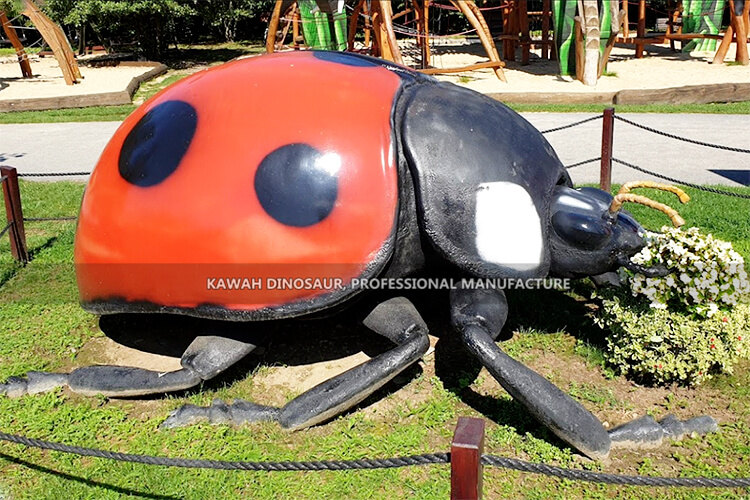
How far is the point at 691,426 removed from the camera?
10.2 ft

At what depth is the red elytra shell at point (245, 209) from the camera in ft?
9.14

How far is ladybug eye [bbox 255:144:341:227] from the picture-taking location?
9.15ft

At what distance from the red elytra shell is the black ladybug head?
725mm

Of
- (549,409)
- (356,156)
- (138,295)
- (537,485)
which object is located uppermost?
(356,156)

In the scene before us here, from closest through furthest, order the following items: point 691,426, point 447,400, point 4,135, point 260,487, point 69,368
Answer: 1. point 260,487
2. point 691,426
3. point 447,400
4. point 69,368
5. point 4,135

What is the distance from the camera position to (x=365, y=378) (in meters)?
2.87

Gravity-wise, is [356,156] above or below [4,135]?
above

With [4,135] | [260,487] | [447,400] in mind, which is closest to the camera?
[260,487]

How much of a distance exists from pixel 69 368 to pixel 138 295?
1126mm

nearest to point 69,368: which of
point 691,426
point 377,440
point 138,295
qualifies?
point 138,295

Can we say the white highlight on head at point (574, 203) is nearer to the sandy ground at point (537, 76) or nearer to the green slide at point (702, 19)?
the sandy ground at point (537, 76)

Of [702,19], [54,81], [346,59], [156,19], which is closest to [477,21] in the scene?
[702,19]

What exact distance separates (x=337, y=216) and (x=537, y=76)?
579 inches

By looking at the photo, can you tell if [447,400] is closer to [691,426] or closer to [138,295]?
[691,426]
